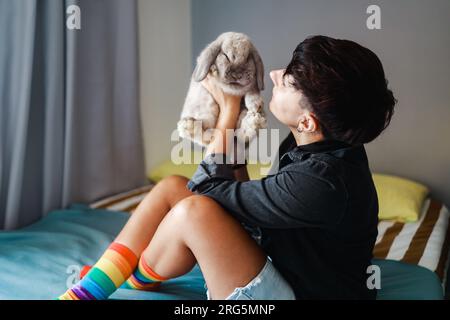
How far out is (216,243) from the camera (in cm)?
92

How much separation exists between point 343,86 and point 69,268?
2.83 ft

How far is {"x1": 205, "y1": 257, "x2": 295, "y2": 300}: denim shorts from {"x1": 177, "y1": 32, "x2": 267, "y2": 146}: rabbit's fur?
36 centimetres

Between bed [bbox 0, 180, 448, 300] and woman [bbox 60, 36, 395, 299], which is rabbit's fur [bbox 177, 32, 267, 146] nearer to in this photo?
woman [bbox 60, 36, 395, 299]

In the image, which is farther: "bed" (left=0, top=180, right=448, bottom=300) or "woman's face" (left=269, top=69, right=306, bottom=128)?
"bed" (left=0, top=180, right=448, bottom=300)

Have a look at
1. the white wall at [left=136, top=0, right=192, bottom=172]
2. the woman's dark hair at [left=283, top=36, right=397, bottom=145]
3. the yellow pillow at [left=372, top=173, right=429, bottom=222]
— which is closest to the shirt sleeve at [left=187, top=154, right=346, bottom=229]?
the woman's dark hair at [left=283, top=36, right=397, bottom=145]

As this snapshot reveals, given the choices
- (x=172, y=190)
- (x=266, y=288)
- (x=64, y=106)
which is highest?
(x=64, y=106)

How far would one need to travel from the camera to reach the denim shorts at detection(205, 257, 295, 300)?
0.91m

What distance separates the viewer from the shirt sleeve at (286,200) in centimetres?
88

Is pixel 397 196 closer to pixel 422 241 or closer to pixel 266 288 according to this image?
pixel 422 241

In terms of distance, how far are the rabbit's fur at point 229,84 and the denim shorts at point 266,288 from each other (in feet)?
1.17

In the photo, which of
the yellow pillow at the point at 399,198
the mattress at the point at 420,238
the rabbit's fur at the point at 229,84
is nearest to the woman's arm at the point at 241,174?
the rabbit's fur at the point at 229,84

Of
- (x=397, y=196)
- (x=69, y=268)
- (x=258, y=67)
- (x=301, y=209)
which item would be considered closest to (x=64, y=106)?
(x=69, y=268)
